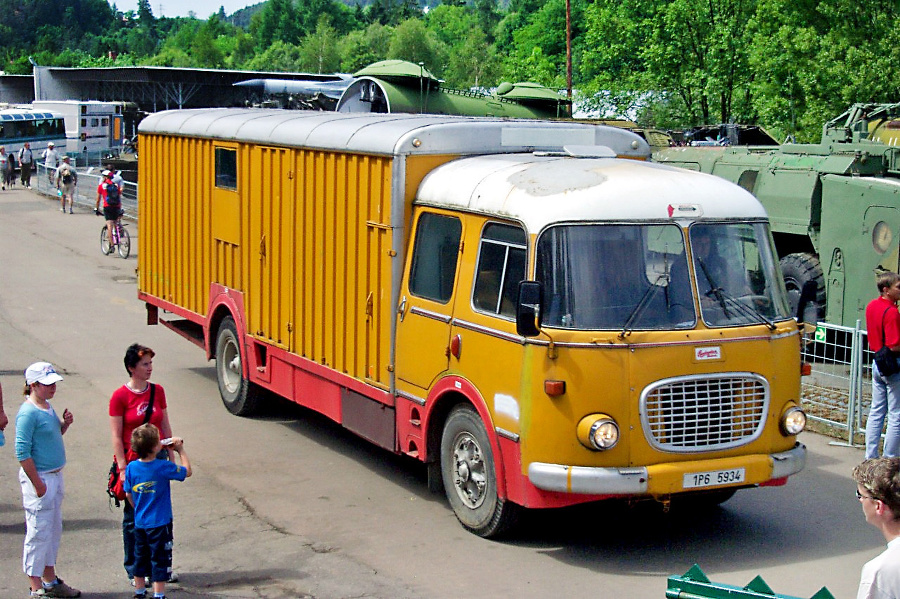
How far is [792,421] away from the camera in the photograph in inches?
336

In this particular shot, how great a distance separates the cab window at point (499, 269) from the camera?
27.5 ft

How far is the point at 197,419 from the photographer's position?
492 inches

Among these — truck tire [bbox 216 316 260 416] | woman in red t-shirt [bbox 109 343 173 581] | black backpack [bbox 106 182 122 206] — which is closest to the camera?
woman in red t-shirt [bbox 109 343 173 581]

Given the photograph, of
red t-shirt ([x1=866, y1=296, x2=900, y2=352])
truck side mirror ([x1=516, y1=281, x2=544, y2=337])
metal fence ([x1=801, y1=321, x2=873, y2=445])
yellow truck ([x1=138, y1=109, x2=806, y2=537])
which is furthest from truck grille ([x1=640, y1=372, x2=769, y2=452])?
metal fence ([x1=801, y1=321, x2=873, y2=445])

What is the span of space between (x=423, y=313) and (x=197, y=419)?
4.18 meters

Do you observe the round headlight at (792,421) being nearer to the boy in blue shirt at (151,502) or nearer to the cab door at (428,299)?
the cab door at (428,299)

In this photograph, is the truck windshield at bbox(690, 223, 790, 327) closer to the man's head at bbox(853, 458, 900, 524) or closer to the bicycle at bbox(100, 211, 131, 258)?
the man's head at bbox(853, 458, 900, 524)

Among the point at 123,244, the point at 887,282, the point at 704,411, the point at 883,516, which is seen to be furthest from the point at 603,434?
the point at 123,244

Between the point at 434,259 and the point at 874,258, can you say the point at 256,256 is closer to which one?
the point at 434,259

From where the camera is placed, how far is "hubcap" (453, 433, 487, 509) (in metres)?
8.77

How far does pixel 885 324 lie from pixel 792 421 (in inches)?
91.2

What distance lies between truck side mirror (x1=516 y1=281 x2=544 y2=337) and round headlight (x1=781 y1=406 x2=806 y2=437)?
1.95m

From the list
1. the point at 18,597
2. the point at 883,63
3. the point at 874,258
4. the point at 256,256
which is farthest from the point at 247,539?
the point at 883,63

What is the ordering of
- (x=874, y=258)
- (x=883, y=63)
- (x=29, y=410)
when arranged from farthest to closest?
(x=883, y=63) → (x=874, y=258) → (x=29, y=410)
